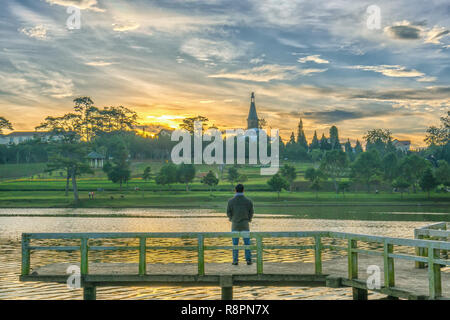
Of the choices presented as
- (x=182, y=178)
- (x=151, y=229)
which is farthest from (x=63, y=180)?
(x=151, y=229)

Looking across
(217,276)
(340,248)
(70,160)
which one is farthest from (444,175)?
(217,276)

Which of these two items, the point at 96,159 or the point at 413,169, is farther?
the point at 96,159

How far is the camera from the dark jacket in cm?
1728

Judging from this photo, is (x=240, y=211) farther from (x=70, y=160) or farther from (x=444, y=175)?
(x=444, y=175)

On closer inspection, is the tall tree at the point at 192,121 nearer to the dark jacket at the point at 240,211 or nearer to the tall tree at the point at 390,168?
the tall tree at the point at 390,168

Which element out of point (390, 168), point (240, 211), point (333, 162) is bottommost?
point (240, 211)

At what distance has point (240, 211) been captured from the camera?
683 inches

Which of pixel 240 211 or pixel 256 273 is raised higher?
pixel 240 211

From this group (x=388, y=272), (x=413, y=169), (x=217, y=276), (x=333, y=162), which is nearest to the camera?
(x=388, y=272)

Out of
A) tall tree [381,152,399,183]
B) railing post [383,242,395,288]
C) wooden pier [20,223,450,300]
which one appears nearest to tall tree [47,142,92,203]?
tall tree [381,152,399,183]

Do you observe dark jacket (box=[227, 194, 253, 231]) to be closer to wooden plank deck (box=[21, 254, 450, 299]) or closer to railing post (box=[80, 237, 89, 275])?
wooden plank deck (box=[21, 254, 450, 299])

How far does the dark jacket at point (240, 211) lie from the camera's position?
17.3m

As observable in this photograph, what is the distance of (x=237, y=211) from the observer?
683 inches

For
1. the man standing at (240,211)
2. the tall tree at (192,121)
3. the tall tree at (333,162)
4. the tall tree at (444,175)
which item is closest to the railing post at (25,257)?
the man standing at (240,211)
